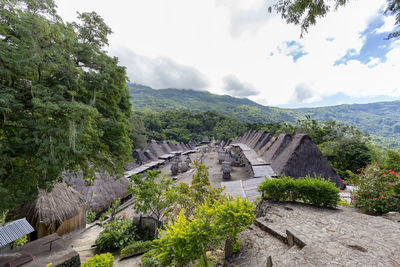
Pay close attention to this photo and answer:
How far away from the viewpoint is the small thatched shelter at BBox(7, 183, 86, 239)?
29.2ft

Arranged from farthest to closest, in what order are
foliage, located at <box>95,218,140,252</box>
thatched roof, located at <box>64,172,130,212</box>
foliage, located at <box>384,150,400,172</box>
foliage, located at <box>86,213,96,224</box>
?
thatched roof, located at <box>64,172,130,212</box> < foliage, located at <box>384,150,400,172</box> < foliage, located at <box>86,213,96,224</box> < foliage, located at <box>95,218,140,252</box>

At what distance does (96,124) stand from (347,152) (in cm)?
2591

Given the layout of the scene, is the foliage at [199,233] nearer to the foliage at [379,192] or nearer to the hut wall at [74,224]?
the foliage at [379,192]

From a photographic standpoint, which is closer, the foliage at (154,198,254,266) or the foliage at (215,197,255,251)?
the foliage at (154,198,254,266)

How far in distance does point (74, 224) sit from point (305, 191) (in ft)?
45.6

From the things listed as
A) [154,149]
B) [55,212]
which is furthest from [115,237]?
[154,149]

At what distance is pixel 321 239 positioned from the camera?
15.0ft

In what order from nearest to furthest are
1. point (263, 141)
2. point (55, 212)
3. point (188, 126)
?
point (55, 212) → point (263, 141) → point (188, 126)

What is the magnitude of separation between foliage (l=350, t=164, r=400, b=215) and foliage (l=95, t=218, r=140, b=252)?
36.4 feet

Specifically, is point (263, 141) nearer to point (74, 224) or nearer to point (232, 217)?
point (232, 217)

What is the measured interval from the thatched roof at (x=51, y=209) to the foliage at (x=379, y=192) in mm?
15495

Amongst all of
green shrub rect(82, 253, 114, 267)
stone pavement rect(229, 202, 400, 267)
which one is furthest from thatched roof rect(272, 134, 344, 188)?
green shrub rect(82, 253, 114, 267)

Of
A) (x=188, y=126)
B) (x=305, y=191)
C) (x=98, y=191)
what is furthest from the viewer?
(x=188, y=126)

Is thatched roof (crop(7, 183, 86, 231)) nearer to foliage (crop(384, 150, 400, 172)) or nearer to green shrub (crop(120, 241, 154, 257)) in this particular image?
green shrub (crop(120, 241, 154, 257))
